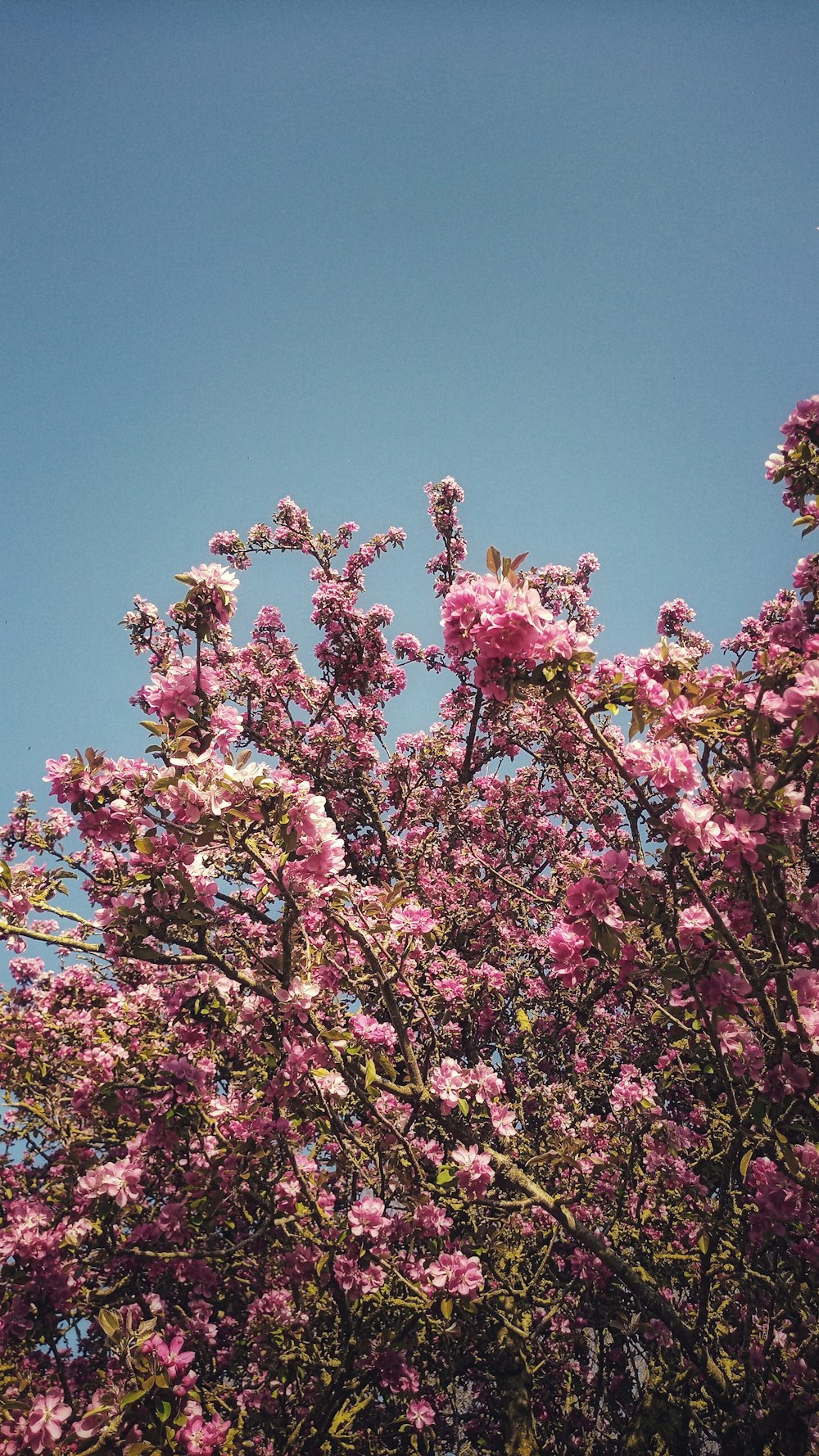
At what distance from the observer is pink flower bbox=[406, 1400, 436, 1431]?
4.90 metres

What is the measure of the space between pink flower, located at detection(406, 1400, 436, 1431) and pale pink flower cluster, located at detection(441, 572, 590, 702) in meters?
4.89

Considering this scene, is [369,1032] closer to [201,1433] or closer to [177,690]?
[201,1433]

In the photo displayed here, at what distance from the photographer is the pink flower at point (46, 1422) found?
3371mm

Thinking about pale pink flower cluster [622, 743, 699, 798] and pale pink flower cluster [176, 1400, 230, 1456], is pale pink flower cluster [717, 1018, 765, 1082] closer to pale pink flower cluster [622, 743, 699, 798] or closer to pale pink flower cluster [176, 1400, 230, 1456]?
pale pink flower cluster [622, 743, 699, 798]

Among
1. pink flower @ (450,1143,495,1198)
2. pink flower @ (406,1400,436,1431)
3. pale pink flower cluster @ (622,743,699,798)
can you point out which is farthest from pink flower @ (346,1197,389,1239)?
pale pink flower cluster @ (622,743,699,798)

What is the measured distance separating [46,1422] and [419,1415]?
2.71 meters

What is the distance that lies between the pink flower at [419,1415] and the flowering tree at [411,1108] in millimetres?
35

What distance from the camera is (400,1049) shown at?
4523 mm

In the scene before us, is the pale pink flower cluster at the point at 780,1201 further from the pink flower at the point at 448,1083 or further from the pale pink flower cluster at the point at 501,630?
the pale pink flower cluster at the point at 501,630

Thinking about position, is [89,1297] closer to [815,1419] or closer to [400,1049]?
[400,1049]

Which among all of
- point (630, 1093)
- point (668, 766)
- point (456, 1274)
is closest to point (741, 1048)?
point (668, 766)

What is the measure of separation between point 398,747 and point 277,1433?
6169 millimetres

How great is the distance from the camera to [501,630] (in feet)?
11.1

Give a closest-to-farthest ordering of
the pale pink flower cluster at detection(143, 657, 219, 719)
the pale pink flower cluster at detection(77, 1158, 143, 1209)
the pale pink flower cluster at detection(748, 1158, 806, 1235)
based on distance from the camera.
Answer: the pale pink flower cluster at detection(143, 657, 219, 719) < the pale pink flower cluster at detection(748, 1158, 806, 1235) < the pale pink flower cluster at detection(77, 1158, 143, 1209)
